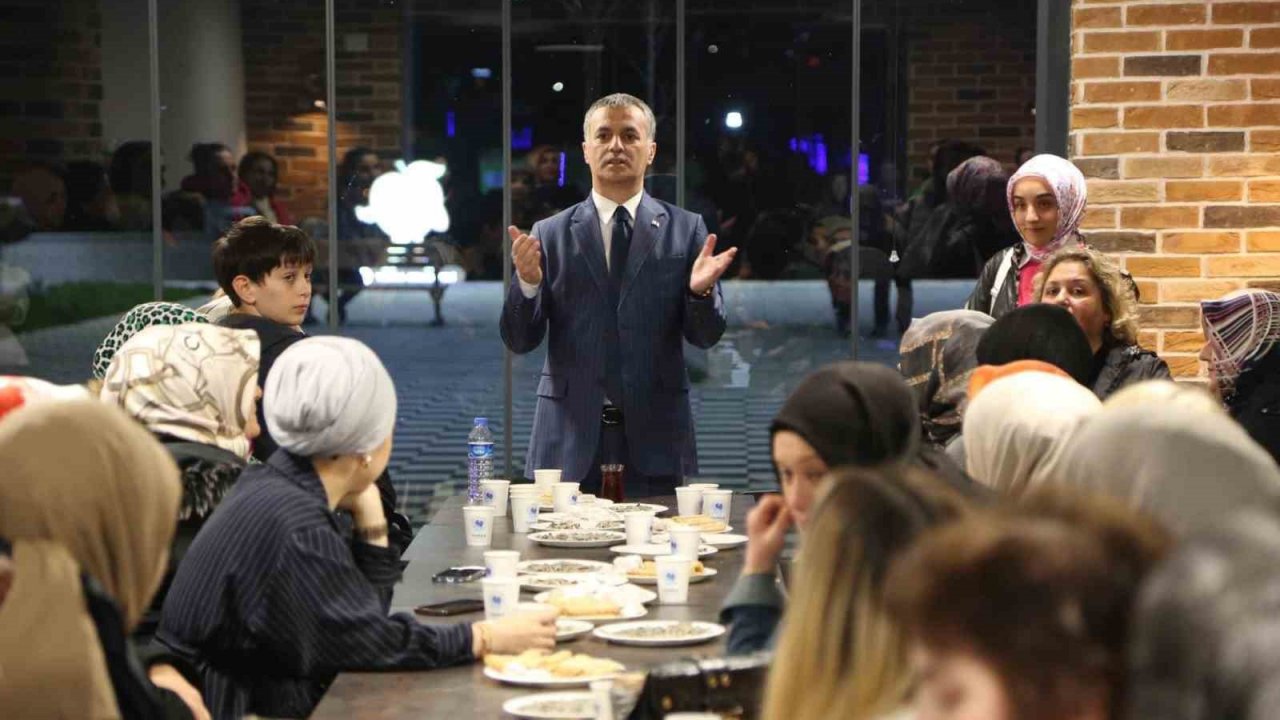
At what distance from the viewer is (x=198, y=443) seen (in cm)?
355

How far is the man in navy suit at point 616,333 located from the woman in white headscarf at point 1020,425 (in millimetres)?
2439

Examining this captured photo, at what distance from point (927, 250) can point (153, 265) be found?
3338 mm

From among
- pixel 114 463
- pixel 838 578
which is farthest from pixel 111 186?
pixel 838 578

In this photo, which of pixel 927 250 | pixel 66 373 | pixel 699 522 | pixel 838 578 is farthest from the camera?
pixel 66 373

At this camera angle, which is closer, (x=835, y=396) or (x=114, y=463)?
(x=114, y=463)

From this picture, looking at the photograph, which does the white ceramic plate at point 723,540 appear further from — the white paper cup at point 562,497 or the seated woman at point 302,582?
the seated woman at point 302,582

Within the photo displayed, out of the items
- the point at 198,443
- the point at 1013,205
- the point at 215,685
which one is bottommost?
the point at 215,685

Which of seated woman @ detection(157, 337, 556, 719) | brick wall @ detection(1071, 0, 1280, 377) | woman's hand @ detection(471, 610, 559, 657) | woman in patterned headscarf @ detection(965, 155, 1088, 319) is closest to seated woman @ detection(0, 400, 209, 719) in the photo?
seated woman @ detection(157, 337, 556, 719)

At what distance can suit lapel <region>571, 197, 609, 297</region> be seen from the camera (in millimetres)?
5383

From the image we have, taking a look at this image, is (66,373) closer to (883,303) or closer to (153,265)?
(153,265)

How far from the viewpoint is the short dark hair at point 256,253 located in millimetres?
4637

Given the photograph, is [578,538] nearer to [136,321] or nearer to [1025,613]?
[136,321]

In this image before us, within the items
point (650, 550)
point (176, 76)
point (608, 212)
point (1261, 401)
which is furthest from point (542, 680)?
A: point (176, 76)

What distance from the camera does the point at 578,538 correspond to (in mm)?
4102
